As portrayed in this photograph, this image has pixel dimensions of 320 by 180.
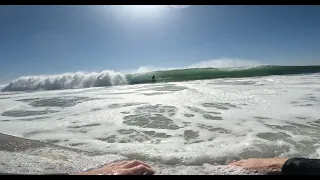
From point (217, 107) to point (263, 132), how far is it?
2.55 meters

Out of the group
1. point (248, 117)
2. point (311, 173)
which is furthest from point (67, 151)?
point (248, 117)

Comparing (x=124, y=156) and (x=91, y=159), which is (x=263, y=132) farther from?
(x=91, y=159)

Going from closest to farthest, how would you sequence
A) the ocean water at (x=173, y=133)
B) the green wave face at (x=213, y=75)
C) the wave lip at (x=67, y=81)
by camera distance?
the ocean water at (x=173, y=133) → the wave lip at (x=67, y=81) → the green wave face at (x=213, y=75)

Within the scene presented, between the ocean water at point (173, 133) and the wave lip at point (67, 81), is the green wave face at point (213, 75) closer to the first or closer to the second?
the wave lip at point (67, 81)

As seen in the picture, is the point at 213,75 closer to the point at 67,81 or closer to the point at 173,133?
the point at 67,81

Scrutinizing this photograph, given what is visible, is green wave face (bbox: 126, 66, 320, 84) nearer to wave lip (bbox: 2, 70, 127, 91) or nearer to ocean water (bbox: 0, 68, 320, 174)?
wave lip (bbox: 2, 70, 127, 91)

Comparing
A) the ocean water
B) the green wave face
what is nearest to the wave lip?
the green wave face

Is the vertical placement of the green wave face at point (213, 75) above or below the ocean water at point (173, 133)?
above

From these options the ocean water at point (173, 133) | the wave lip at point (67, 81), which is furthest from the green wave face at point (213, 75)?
the ocean water at point (173, 133)

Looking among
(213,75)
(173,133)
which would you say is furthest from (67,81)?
(173,133)

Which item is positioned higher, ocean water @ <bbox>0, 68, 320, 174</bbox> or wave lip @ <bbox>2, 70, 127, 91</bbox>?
wave lip @ <bbox>2, 70, 127, 91</bbox>

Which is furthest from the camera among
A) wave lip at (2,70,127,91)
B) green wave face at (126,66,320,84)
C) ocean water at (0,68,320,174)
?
green wave face at (126,66,320,84)

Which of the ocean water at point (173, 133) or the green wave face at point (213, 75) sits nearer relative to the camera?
the ocean water at point (173, 133)

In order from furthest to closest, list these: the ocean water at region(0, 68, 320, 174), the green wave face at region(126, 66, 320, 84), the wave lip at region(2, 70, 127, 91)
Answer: the green wave face at region(126, 66, 320, 84) < the wave lip at region(2, 70, 127, 91) < the ocean water at region(0, 68, 320, 174)
